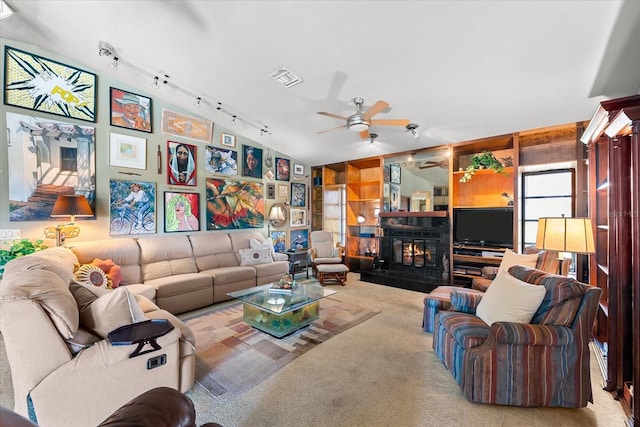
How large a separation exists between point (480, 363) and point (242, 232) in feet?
14.5

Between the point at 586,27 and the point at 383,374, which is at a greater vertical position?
the point at 586,27

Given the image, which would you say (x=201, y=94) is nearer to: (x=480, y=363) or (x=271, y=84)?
(x=271, y=84)

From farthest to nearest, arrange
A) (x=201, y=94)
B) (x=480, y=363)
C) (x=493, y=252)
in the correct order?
(x=493, y=252)
(x=201, y=94)
(x=480, y=363)

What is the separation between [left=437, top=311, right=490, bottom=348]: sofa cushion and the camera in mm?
1970

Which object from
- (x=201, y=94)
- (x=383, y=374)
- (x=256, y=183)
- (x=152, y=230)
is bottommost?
(x=383, y=374)

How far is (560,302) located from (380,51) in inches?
104

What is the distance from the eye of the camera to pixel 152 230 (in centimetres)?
422

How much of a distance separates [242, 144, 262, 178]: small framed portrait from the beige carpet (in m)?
3.83

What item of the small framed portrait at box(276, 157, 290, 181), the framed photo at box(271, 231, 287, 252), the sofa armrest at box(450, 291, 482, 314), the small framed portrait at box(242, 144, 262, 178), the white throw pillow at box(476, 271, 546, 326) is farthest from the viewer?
the small framed portrait at box(276, 157, 290, 181)

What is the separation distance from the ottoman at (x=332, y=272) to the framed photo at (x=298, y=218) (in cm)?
167

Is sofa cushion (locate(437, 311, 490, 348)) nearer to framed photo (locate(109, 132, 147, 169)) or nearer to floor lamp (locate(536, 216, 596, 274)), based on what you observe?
floor lamp (locate(536, 216, 596, 274))

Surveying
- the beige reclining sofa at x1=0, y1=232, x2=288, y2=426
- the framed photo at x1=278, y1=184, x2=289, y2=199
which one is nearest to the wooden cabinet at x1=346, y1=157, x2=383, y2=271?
the framed photo at x1=278, y1=184, x2=289, y2=199

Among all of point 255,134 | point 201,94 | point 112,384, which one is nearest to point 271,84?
point 201,94

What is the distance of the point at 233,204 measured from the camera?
17.2 feet
